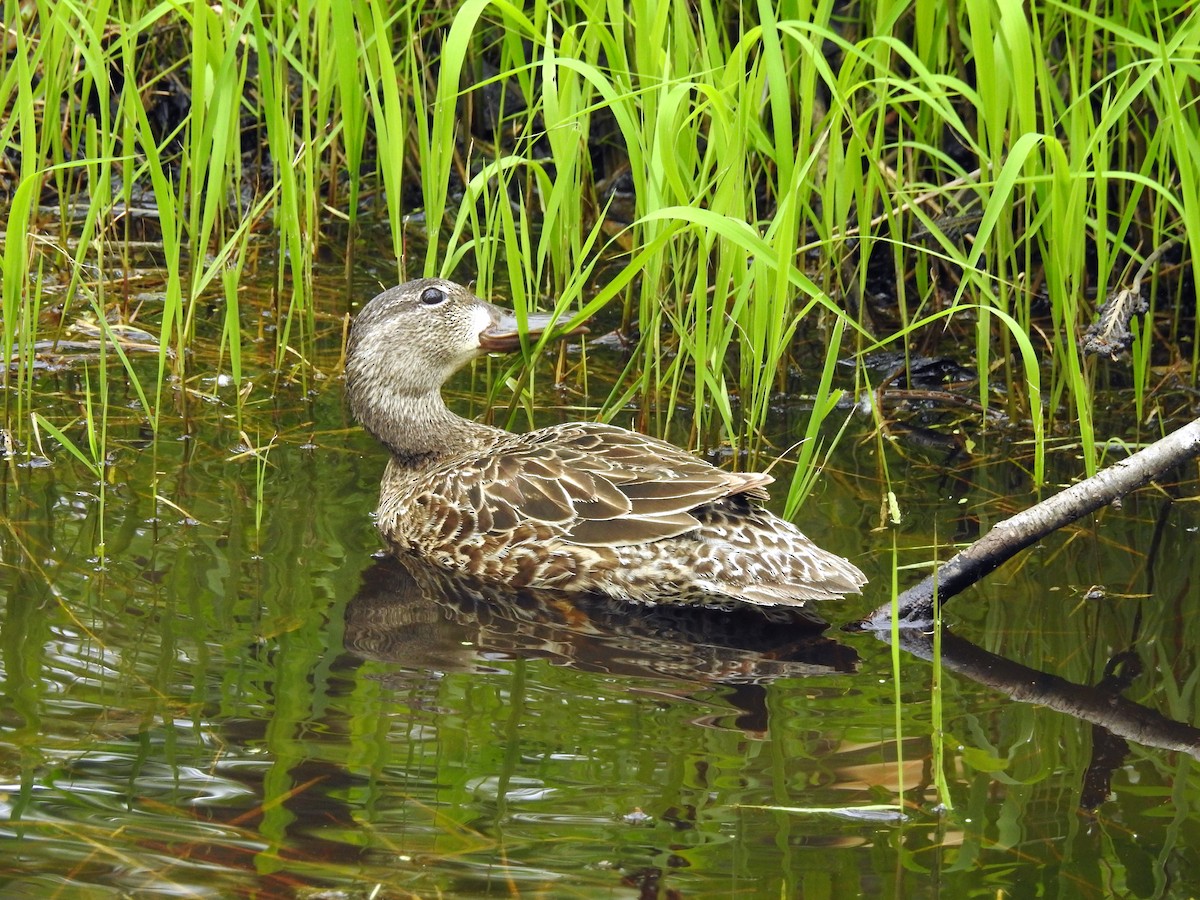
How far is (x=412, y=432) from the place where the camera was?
5500 mm

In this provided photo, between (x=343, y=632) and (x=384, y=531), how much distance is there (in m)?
0.86

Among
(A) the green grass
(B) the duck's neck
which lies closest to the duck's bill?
(A) the green grass

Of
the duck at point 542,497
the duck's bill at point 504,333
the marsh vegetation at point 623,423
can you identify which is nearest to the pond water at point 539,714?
the marsh vegetation at point 623,423

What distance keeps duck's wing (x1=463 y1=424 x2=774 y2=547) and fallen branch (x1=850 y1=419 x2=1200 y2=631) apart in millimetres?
670

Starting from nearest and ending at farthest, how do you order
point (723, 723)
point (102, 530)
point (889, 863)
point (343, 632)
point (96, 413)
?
point (889, 863)
point (723, 723)
point (343, 632)
point (102, 530)
point (96, 413)

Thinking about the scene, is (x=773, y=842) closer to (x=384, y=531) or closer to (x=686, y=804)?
(x=686, y=804)

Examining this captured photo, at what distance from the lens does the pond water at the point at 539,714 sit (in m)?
3.22

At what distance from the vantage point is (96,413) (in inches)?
224

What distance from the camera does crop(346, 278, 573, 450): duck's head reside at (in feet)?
17.8

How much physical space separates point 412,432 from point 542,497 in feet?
2.48

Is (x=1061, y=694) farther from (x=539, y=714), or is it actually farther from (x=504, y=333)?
(x=504, y=333)

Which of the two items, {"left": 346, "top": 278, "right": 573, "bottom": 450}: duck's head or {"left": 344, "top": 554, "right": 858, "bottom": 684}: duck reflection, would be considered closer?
{"left": 344, "top": 554, "right": 858, "bottom": 684}: duck reflection

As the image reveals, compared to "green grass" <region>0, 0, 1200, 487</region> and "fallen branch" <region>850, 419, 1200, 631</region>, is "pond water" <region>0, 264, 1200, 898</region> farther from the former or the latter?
"green grass" <region>0, 0, 1200, 487</region>

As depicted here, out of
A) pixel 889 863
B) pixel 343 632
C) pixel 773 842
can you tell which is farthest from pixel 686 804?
pixel 343 632
